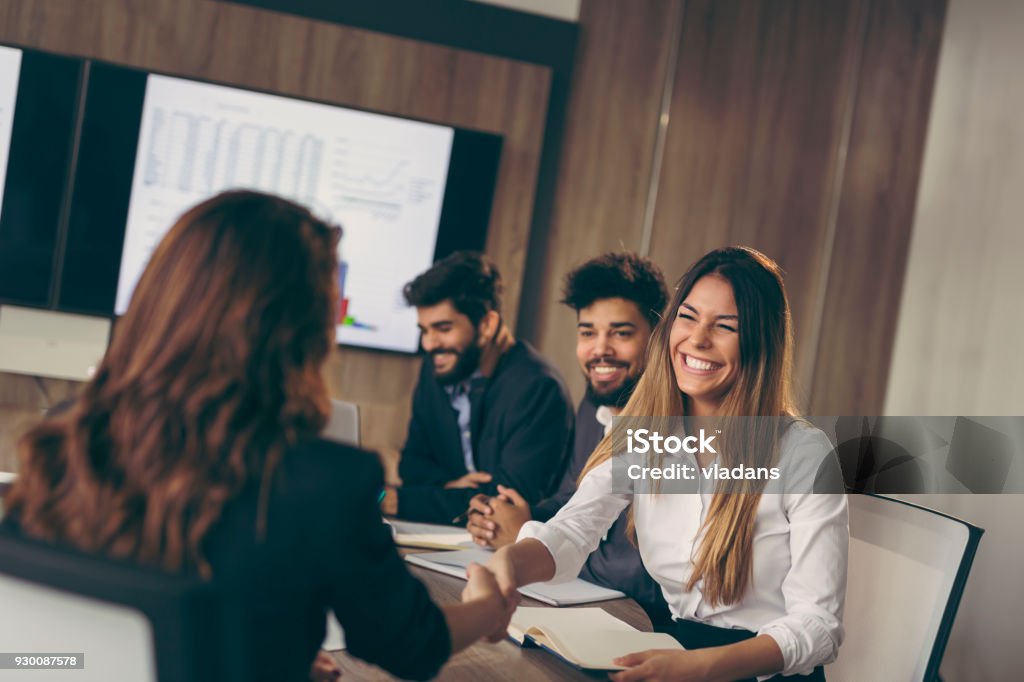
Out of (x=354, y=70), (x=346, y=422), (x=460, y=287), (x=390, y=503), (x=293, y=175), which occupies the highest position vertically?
(x=354, y=70)

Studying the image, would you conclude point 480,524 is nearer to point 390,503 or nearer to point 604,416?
point 390,503

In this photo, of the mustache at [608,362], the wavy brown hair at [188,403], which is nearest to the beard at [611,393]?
the mustache at [608,362]

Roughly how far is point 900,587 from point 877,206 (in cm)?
305

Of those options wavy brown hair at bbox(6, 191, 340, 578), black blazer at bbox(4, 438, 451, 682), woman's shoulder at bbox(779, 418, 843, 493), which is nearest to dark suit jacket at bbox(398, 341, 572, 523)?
woman's shoulder at bbox(779, 418, 843, 493)

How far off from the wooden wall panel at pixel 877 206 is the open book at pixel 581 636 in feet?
10.4

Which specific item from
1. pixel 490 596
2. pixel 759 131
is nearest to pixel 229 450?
pixel 490 596

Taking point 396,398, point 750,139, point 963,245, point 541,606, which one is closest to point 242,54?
point 396,398

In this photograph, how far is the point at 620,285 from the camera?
2.88 m

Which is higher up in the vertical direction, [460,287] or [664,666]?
[460,287]

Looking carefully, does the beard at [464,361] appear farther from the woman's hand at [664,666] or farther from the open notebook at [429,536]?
the woman's hand at [664,666]

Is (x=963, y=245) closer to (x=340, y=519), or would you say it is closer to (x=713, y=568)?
(x=713, y=568)

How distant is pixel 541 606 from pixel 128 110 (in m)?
2.77

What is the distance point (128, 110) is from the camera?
3641 millimetres

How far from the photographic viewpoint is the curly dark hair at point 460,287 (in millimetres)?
3229
